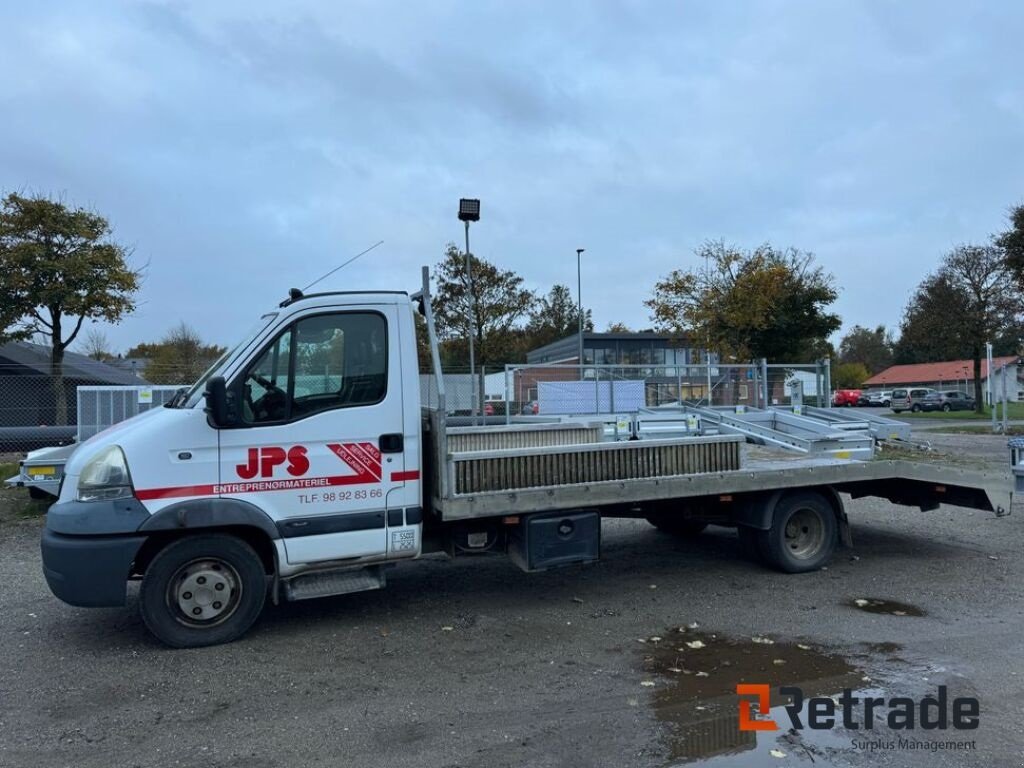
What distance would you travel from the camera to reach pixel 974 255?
117 feet

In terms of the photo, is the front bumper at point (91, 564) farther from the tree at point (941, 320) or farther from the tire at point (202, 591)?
the tree at point (941, 320)

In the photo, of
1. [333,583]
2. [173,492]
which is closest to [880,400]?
[333,583]

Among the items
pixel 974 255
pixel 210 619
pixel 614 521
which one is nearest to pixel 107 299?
pixel 614 521

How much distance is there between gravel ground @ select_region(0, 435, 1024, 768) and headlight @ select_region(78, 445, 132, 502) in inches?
45.4

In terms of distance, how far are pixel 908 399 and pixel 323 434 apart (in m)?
51.9

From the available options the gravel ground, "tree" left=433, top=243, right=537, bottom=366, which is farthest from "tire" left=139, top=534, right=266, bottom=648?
"tree" left=433, top=243, right=537, bottom=366

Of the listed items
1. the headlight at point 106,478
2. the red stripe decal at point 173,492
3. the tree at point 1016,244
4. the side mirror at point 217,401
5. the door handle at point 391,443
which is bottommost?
the red stripe decal at point 173,492

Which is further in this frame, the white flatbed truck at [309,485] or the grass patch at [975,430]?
the grass patch at [975,430]

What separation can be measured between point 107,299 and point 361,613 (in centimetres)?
1500

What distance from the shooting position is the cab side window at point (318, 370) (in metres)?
5.23

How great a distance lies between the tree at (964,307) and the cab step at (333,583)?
3710 centimetres

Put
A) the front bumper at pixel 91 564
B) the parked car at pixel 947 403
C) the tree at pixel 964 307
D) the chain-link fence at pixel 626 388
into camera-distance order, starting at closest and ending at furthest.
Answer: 1. the front bumper at pixel 91 564
2. the chain-link fence at pixel 626 388
3. the tree at pixel 964 307
4. the parked car at pixel 947 403

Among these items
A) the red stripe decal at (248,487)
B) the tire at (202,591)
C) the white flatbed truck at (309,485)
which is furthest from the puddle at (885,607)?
the tire at (202,591)

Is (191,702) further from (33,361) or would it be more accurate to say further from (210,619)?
(33,361)
